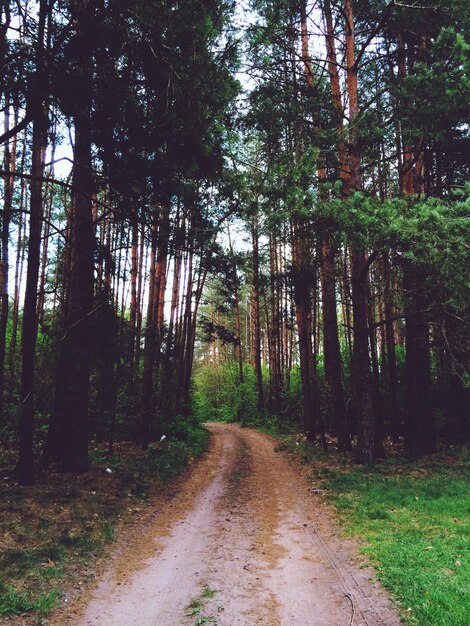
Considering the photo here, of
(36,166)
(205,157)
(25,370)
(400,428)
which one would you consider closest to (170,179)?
(205,157)

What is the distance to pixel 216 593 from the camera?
4.51 m

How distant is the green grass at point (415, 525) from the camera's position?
4008 mm

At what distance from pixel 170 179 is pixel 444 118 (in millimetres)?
6007

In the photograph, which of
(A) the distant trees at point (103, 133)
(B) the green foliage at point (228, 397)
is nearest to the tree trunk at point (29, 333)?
(A) the distant trees at point (103, 133)

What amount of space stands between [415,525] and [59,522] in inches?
212

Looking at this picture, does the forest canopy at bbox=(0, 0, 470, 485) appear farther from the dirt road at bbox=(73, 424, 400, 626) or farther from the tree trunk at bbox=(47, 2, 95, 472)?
the dirt road at bbox=(73, 424, 400, 626)

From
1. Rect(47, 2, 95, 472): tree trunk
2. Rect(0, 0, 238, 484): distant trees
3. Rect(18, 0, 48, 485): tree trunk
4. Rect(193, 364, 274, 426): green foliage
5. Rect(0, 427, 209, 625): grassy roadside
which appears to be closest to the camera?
Rect(0, 427, 209, 625): grassy roadside

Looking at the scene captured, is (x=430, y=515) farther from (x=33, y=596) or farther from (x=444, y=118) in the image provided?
(x=444, y=118)

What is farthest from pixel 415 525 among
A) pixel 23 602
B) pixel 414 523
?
pixel 23 602

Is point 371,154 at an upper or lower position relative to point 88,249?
upper

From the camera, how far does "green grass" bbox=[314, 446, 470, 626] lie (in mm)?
4008

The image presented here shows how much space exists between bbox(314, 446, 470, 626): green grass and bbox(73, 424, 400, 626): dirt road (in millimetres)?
309

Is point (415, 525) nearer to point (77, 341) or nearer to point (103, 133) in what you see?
Answer: point (77, 341)

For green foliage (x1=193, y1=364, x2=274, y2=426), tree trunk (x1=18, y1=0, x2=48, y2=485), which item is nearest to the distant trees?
tree trunk (x1=18, y1=0, x2=48, y2=485)
